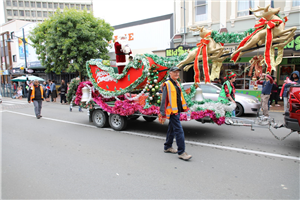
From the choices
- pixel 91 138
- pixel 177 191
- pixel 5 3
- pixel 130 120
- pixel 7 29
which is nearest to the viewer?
pixel 177 191

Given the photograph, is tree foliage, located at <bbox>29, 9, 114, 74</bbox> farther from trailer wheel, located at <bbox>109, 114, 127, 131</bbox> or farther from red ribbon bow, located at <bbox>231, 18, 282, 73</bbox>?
red ribbon bow, located at <bbox>231, 18, 282, 73</bbox>

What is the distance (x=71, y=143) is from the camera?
6000mm

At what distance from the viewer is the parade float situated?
4.71 meters

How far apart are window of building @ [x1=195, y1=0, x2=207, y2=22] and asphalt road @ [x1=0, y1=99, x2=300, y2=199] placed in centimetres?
1081

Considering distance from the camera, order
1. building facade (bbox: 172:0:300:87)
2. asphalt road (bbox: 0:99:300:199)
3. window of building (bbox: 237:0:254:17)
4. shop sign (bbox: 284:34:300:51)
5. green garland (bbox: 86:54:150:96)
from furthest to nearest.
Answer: window of building (bbox: 237:0:254:17), building facade (bbox: 172:0:300:87), shop sign (bbox: 284:34:300:51), green garland (bbox: 86:54:150:96), asphalt road (bbox: 0:99:300:199)

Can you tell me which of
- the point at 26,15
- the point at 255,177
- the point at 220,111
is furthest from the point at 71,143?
the point at 26,15

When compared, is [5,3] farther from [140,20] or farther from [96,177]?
[96,177]

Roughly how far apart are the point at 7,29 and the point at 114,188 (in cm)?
4349

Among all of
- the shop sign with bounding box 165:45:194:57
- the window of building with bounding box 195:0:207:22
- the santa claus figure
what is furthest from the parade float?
the window of building with bounding box 195:0:207:22

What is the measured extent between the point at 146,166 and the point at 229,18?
42.8 ft

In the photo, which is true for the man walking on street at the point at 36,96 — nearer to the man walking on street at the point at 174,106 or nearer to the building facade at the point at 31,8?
the man walking on street at the point at 174,106

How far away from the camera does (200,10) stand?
15.3 meters

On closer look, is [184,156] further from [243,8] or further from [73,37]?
[73,37]

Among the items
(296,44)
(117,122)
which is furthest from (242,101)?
(117,122)
